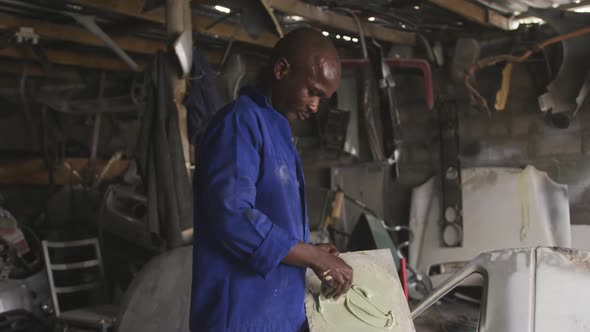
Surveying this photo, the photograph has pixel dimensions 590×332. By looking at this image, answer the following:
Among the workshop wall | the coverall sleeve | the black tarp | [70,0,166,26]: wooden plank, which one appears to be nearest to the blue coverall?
the coverall sleeve

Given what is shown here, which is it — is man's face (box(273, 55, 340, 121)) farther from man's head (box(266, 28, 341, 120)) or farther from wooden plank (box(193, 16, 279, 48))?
wooden plank (box(193, 16, 279, 48))

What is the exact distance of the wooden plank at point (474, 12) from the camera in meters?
4.19

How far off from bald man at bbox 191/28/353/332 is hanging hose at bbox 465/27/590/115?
352cm

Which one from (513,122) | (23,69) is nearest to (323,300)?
(513,122)

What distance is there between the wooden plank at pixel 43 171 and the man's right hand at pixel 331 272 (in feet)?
16.7

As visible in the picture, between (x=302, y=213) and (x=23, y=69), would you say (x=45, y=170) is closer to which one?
(x=23, y=69)

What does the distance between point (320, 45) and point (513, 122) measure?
4.22 meters

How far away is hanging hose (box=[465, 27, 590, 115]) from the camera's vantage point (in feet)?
14.3

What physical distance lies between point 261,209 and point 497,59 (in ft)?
13.1

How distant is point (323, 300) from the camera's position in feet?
5.66

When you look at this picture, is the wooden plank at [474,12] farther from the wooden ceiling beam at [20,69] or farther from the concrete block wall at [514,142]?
the wooden ceiling beam at [20,69]

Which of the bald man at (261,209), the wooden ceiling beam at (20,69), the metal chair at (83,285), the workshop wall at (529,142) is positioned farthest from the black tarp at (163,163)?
the workshop wall at (529,142)

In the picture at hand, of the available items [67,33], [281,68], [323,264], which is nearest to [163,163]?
[67,33]

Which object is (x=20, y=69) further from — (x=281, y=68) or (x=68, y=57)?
(x=281, y=68)
